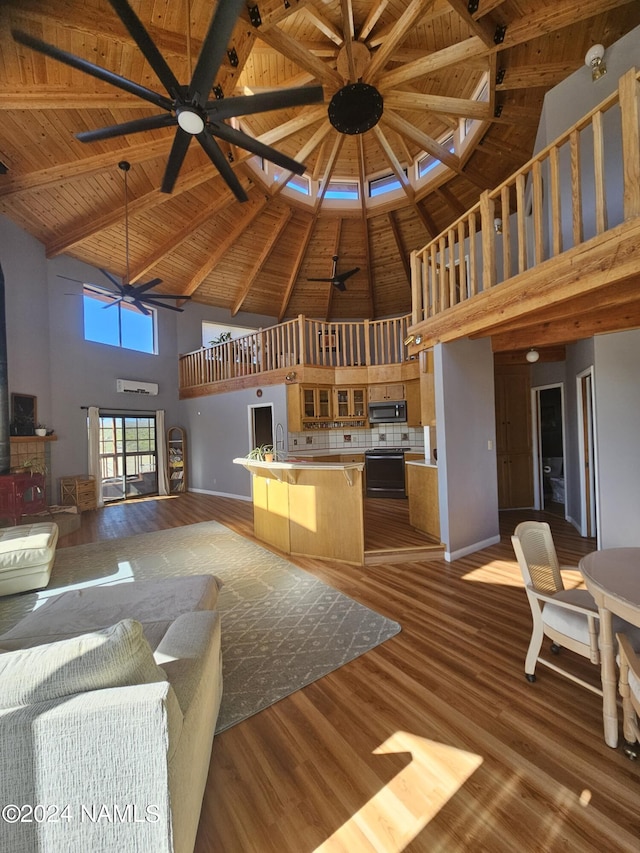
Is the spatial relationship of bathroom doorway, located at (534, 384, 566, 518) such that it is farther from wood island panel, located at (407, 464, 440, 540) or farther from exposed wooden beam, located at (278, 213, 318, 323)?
exposed wooden beam, located at (278, 213, 318, 323)

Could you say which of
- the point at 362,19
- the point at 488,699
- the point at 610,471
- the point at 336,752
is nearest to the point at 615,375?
the point at 610,471

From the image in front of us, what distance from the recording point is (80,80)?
4016mm

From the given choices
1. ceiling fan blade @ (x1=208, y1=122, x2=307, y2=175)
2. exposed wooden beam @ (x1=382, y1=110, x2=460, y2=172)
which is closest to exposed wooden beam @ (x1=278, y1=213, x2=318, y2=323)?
exposed wooden beam @ (x1=382, y1=110, x2=460, y2=172)

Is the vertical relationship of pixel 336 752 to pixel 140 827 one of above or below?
below

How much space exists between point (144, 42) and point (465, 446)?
4473 millimetres

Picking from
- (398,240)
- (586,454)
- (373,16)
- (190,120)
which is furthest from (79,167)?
(586,454)

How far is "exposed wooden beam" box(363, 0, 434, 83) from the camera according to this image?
10.8 feet

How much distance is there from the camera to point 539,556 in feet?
6.93

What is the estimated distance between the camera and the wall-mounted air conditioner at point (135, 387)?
809cm

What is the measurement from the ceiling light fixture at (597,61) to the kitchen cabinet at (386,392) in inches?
184

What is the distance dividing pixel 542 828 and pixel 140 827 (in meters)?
1.41

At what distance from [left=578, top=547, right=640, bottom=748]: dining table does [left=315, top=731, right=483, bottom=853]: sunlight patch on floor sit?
2.12ft

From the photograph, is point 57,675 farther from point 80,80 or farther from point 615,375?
point 80,80

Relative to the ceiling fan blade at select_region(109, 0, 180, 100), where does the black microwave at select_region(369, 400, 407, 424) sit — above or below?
below
